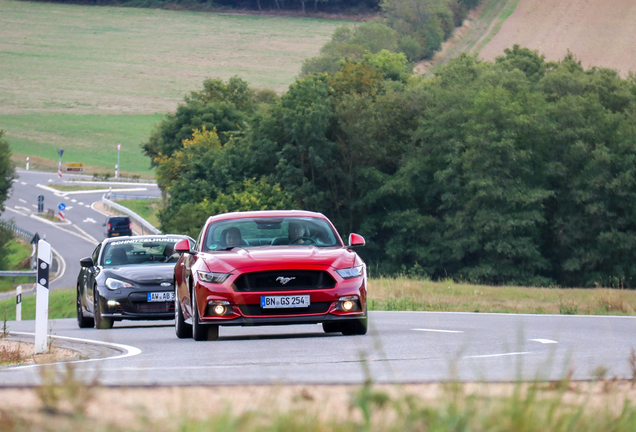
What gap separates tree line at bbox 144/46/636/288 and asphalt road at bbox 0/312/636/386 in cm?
4679

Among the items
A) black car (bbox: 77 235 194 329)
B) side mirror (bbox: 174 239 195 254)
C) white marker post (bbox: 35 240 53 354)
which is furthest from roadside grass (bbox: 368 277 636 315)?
white marker post (bbox: 35 240 53 354)

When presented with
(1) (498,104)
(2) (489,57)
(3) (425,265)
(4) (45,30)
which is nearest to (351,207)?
(3) (425,265)

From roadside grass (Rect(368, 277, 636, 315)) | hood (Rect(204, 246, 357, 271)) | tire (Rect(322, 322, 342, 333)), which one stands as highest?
hood (Rect(204, 246, 357, 271))

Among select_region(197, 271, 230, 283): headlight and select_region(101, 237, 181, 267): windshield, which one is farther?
select_region(101, 237, 181, 267): windshield

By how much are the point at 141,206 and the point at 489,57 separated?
4065 cm

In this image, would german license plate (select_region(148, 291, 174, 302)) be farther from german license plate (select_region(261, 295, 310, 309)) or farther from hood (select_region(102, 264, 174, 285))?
german license plate (select_region(261, 295, 310, 309))

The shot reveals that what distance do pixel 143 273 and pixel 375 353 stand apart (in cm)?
723

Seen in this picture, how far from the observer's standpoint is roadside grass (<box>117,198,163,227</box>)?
83062mm

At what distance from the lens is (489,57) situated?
105 m

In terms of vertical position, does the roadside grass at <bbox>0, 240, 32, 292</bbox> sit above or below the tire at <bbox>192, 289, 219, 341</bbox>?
below

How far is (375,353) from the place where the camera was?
33.7 ft

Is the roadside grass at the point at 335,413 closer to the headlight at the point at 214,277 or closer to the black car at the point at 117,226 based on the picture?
the headlight at the point at 214,277

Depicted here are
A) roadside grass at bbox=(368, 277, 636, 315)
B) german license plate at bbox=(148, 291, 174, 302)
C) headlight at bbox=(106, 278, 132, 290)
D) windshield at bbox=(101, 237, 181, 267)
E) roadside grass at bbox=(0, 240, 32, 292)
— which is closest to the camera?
german license plate at bbox=(148, 291, 174, 302)

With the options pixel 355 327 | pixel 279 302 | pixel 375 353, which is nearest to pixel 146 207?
pixel 355 327
